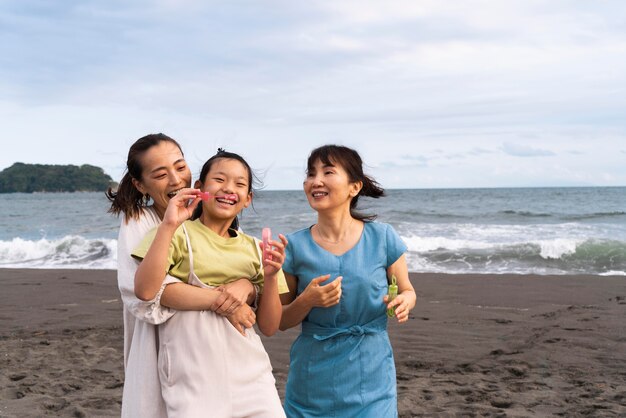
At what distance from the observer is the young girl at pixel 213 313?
103 inches

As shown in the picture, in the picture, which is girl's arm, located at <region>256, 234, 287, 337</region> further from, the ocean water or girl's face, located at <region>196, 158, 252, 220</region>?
the ocean water

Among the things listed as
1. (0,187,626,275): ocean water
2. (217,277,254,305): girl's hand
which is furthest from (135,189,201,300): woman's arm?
(0,187,626,275): ocean water

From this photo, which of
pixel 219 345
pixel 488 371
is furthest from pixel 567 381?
pixel 219 345

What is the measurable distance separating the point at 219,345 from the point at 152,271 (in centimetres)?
38

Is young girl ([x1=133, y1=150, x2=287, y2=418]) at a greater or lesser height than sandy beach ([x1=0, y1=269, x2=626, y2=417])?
greater

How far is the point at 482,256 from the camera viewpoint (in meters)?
15.6

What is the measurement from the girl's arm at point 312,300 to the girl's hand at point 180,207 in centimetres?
59

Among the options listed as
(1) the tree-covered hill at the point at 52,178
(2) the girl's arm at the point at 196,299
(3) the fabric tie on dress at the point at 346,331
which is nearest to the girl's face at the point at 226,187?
(2) the girl's arm at the point at 196,299

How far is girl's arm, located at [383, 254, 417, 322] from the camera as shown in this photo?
116 inches

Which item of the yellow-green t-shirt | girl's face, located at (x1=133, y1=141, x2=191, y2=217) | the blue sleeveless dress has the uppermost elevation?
girl's face, located at (x1=133, y1=141, x2=191, y2=217)

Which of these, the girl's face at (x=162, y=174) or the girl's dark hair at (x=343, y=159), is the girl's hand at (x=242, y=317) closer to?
the girl's face at (x=162, y=174)

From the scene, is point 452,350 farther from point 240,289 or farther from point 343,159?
point 240,289

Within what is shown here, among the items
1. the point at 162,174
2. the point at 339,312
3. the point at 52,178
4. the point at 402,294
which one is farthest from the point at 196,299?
the point at 52,178

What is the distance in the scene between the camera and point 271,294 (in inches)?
109
